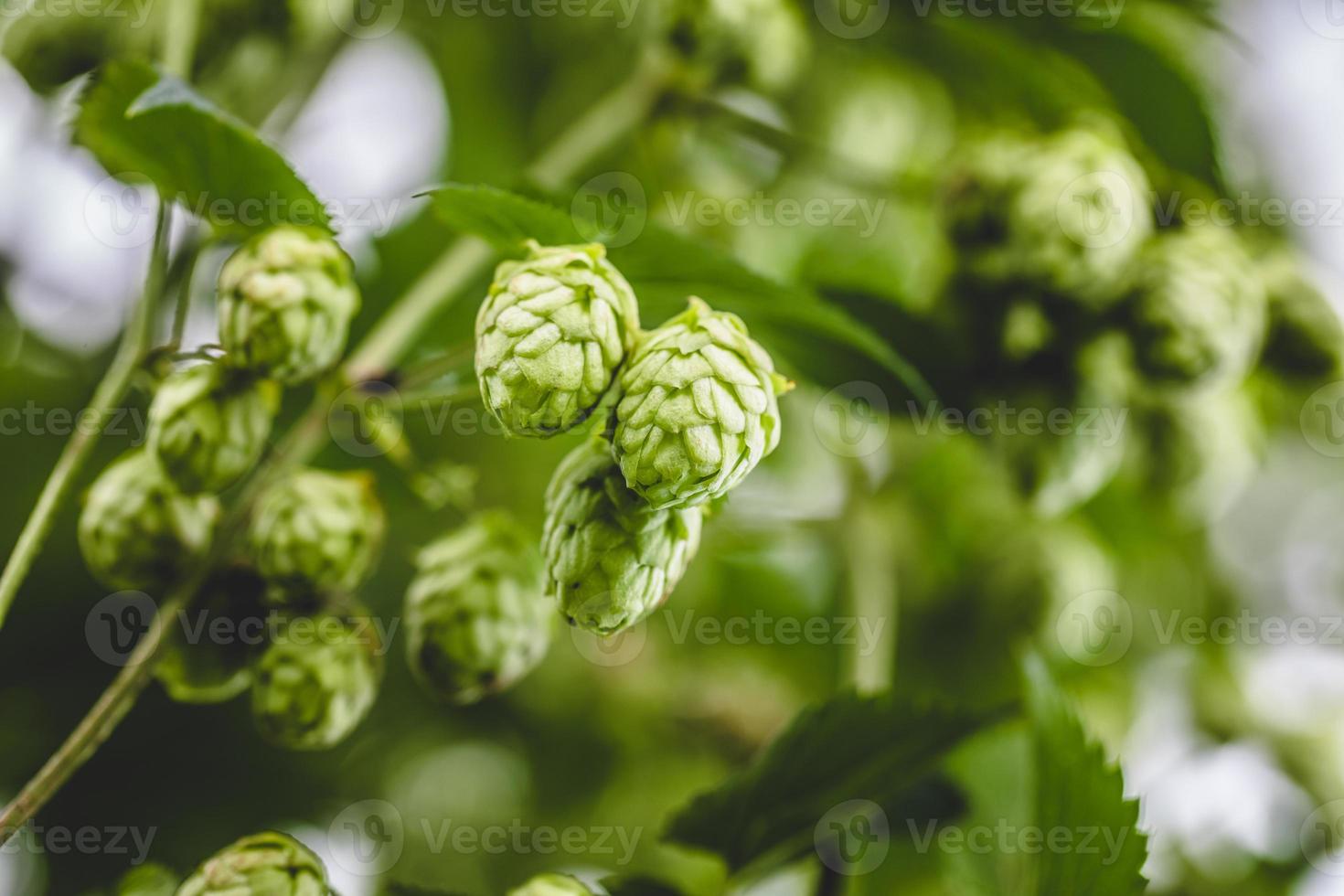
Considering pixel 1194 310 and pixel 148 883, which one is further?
pixel 1194 310

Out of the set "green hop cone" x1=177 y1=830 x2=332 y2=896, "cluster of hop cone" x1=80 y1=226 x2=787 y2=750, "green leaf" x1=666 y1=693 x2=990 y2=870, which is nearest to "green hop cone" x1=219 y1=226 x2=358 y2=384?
"cluster of hop cone" x1=80 y1=226 x2=787 y2=750

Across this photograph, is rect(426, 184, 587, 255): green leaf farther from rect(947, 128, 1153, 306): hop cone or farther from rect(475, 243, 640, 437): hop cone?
rect(947, 128, 1153, 306): hop cone

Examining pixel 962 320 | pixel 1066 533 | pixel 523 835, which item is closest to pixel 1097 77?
pixel 962 320

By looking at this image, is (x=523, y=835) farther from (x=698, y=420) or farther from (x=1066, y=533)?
(x=698, y=420)

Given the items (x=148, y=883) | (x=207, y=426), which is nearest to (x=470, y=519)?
(x=207, y=426)

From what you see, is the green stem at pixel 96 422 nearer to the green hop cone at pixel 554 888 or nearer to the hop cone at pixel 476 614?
the hop cone at pixel 476 614

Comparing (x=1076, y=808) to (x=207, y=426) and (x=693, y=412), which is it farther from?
(x=207, y=426)
